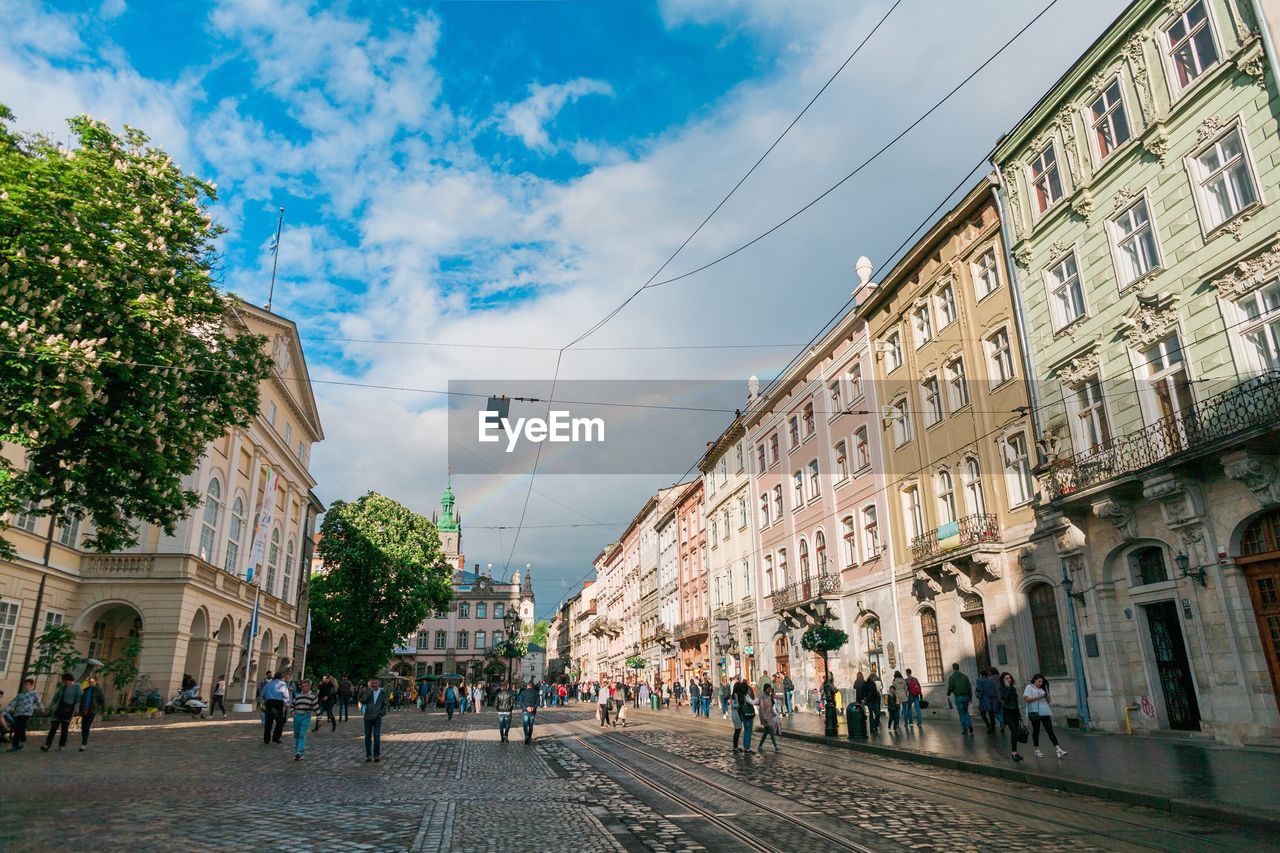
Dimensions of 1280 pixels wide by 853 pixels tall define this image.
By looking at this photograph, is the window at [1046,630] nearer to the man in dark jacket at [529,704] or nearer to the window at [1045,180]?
the window at [1045,180]

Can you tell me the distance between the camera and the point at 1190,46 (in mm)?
17859

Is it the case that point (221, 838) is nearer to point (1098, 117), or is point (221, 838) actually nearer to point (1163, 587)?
Result: point (1163, 587)

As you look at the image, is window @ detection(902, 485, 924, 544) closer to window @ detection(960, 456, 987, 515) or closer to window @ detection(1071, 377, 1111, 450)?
window @ detection(960, 456, 987, 515)

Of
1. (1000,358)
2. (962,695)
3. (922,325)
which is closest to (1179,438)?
(1000,358)

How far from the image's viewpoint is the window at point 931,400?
2742 cm

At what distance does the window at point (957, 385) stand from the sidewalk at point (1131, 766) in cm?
1033

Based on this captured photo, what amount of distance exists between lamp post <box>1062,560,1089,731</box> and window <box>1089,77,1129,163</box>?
10745 mm

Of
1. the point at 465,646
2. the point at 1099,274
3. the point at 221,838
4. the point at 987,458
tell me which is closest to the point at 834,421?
the point at 987,458

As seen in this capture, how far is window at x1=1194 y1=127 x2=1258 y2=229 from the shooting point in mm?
16562

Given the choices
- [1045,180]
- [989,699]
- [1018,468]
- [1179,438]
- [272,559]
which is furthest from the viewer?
[272,559]

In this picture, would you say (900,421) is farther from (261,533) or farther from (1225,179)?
(261,533)

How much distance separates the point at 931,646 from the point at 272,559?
124 ft

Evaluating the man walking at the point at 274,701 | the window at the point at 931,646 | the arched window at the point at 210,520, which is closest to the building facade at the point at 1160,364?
the window at the point at 931,646

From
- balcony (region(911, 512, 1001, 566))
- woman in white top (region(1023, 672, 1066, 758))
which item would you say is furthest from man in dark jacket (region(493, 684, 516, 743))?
balcony (region(911, 512, 1001, 566))
